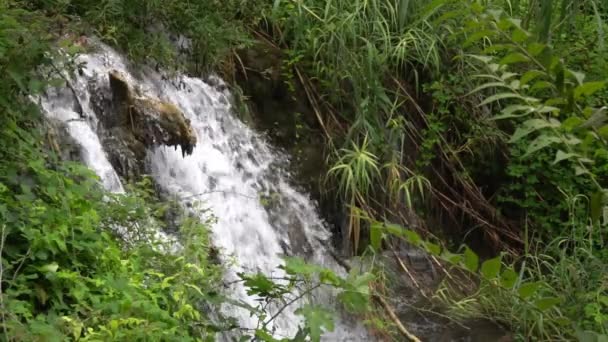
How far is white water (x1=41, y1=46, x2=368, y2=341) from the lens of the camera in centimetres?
434

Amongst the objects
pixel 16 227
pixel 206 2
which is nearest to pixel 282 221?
pixel 206 2

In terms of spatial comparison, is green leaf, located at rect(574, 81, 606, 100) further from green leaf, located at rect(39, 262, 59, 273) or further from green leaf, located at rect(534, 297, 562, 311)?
green leaf, located at rect(39, 262, 59, 273)

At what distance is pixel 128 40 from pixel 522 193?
10.5 ft

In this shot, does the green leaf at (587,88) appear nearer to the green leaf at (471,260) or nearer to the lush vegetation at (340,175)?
the green leaf at (471,260)

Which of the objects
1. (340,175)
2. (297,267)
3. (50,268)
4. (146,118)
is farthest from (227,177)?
(297,267)

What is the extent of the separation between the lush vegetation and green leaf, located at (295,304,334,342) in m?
0.66

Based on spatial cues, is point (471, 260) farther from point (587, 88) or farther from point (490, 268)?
point (587, 88)

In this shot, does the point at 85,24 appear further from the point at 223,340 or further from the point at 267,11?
the point at 223,340

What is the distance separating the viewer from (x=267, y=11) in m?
5.96

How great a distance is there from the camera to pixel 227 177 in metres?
5.05

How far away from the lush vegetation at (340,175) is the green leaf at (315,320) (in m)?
0.66

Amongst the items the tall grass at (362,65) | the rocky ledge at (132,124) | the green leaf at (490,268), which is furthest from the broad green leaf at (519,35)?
the tall grass at (362,65)

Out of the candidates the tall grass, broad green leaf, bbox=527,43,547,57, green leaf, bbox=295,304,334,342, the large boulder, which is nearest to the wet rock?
the large boulder

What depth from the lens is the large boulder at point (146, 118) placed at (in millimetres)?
4566
